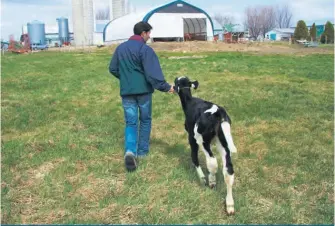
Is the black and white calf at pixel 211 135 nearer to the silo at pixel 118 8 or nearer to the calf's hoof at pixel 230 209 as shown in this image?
the calf's hoof at pixel 230 209

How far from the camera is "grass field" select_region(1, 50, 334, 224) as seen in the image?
4.25 metres

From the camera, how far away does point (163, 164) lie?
567 centimetres

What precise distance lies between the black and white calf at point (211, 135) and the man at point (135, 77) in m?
0.72

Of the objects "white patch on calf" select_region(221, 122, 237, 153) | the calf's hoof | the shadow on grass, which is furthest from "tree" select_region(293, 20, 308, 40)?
the calf's hoof

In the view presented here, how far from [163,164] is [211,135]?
1486 millimetres

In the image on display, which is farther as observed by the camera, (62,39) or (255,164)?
(62,39)

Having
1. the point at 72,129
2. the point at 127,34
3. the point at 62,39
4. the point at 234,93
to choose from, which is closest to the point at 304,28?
the point at 127,34

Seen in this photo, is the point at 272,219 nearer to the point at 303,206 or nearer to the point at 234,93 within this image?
the point at 303,206

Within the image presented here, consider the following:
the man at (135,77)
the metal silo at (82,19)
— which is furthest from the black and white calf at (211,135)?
the metal silo at (82,19)

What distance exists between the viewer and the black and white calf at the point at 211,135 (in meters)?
4.21

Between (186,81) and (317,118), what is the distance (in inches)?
157

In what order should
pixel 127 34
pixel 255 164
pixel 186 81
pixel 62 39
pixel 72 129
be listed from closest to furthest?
pixel 186 81 → pixel 255 164 → pixel 72 129 → pixel 127 34 → pixel 62 39

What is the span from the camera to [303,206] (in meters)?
4.38

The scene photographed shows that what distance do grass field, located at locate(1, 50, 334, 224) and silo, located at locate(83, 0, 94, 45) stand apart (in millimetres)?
58277
